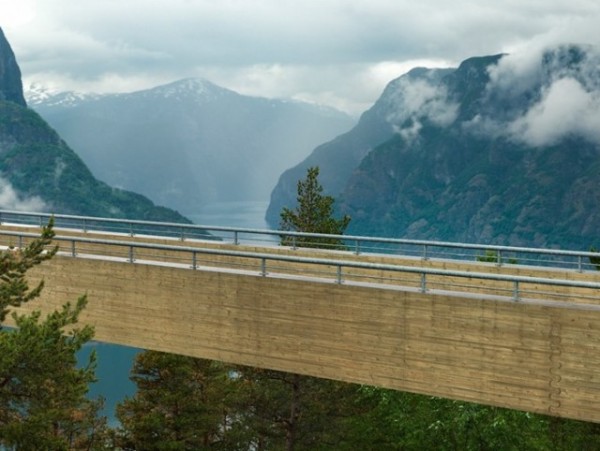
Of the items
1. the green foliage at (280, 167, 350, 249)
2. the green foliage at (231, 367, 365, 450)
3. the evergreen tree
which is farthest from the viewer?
the green foliage at (280, 167, 350, 249)

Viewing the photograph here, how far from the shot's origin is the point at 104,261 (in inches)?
784

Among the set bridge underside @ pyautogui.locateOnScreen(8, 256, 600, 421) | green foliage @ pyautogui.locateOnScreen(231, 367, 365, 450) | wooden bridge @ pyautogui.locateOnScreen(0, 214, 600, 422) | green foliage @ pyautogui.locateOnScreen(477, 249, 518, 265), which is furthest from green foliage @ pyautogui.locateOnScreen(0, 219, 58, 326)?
green foliage @ pyautogui.locateOnScreen(231, 367, 365, 450)

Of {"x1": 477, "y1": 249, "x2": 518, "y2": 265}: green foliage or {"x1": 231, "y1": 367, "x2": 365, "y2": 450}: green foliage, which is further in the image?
{"x1": 231, "y1": 367, "x2": 365, "y2": 450}: green foliage

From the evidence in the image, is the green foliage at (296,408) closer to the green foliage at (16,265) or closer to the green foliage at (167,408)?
the green foliage at (167,408)

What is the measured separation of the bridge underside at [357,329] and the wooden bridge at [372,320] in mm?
24

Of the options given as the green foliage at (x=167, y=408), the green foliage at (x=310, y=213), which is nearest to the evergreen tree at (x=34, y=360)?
the green foliage at (x=167, y=408)

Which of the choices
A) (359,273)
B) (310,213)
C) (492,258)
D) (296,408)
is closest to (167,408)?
(296,408)

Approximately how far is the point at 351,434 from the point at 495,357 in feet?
40.9

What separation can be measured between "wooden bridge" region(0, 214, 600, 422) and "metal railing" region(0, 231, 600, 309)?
0.05 metres

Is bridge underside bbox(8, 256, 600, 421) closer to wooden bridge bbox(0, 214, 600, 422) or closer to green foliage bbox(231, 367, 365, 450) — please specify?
wooden bridge bbox(0, 214, 600, 422)

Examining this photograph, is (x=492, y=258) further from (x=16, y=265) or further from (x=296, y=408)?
(x=16, y=265)

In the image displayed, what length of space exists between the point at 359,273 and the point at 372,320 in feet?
13.2

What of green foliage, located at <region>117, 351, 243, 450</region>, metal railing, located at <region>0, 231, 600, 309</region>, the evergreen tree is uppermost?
metal railing, located at <region>0, 231, 600, 309</region>

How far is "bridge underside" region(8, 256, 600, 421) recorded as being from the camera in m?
14.5
